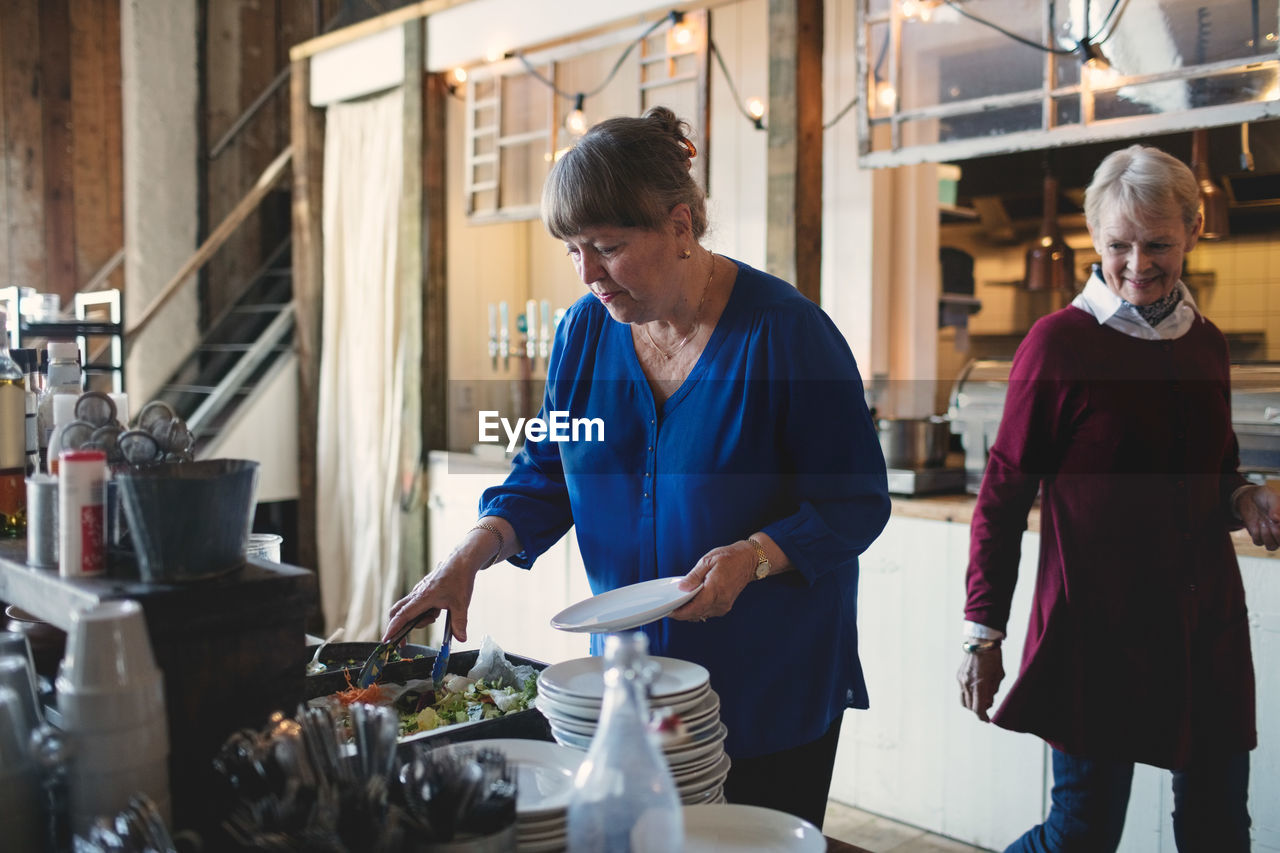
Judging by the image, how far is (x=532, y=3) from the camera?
4.54m

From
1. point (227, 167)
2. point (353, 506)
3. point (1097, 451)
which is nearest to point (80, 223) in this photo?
point (227, 167)

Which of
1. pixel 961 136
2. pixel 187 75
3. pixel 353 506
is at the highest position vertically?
pixel 187 75

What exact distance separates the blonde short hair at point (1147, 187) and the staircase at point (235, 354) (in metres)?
4.50

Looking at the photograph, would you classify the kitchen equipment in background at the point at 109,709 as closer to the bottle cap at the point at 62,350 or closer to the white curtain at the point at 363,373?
the bottle cap at the point at 62,350

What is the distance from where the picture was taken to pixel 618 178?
1660mm

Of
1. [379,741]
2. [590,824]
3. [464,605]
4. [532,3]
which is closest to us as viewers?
[590,824]

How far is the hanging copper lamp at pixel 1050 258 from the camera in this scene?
15.3 ft

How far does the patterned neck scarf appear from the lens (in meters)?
2.23

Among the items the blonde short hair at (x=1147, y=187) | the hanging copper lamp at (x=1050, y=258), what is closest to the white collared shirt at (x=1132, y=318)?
the blonde short hair at (x=1147, y=187)

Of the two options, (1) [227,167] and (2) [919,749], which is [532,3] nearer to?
(1) [227,167]

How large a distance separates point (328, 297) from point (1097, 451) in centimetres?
421

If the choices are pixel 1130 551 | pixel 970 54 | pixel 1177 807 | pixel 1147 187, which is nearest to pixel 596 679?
pixel 1130 551

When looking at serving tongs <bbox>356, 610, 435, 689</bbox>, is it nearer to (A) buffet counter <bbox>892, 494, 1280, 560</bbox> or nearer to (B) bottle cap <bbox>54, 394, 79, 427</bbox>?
(B) bottle cap <bbox>54, 394, 79, 427</bbox>

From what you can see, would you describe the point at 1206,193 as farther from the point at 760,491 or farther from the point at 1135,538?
the point at 760,491
